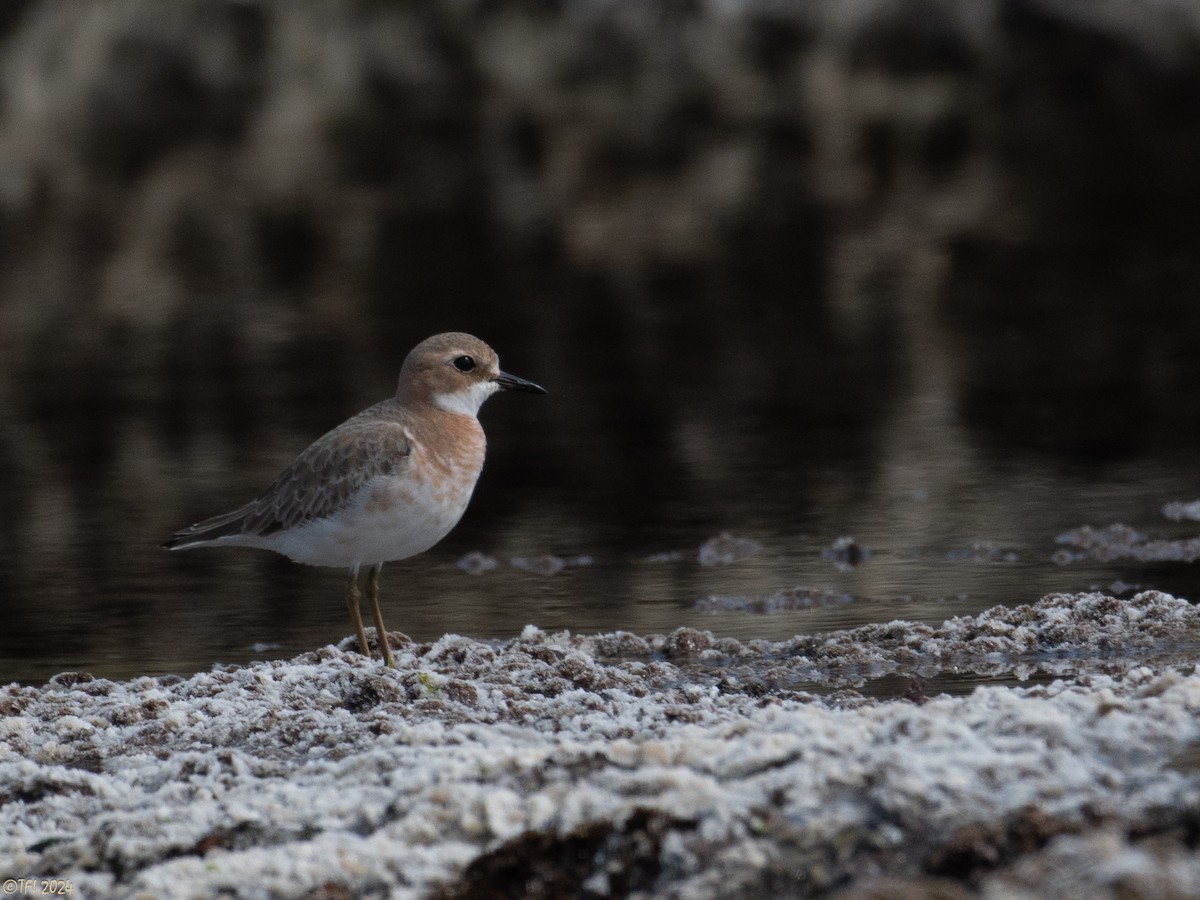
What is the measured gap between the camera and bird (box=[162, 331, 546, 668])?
25.4ft

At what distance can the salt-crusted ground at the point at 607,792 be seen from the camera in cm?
455

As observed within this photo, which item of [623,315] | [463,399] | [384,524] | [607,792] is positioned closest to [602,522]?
[463,399]

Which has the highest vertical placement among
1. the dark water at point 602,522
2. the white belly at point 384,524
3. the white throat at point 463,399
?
the white throat at point 463,399

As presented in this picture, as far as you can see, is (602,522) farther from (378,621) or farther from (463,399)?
(378,621)

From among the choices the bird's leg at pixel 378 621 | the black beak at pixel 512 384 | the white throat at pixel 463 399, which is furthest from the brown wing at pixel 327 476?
the black beak at pixel 512 384

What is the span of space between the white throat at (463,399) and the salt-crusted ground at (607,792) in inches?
58.0

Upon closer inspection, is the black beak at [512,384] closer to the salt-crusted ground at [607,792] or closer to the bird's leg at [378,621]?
the bird's leg at [378,621]

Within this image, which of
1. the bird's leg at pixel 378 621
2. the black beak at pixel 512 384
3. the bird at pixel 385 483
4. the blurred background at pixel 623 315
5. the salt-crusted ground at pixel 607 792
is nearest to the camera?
the salt-crusted ground at pixel 607 792

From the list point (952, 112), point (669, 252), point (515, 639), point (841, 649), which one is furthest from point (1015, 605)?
point (952, 112)

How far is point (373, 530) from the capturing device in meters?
7.76

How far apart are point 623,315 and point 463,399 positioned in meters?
10.3

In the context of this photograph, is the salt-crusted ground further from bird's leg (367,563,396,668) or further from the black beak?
the black beak

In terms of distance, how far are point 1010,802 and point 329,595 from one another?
5690 mm

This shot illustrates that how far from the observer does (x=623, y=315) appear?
18.5 metres
